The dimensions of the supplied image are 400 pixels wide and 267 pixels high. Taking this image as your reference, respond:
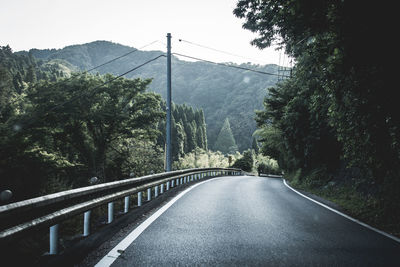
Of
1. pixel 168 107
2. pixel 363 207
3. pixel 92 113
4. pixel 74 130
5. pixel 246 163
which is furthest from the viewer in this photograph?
pixel 246 163

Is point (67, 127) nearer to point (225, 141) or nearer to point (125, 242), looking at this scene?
point (125, 242)

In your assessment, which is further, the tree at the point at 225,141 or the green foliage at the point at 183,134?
the tree at the point at 225,141

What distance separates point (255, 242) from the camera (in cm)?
380

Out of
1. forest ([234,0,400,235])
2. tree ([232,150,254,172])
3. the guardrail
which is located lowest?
tree ([232,150,254,172])

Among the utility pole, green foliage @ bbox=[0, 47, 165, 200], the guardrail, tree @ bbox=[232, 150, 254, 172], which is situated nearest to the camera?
the guardrail

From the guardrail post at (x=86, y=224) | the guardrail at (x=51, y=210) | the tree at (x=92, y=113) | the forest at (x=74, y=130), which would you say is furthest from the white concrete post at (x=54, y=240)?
the tree at (x=92, y=113)

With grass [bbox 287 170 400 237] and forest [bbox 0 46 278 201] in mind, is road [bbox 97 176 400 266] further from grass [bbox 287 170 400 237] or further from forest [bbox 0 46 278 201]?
forest [bbox 0 46 278 201]

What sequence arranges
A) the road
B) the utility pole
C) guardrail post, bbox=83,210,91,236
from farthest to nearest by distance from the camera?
the utility pole, guardrail post, bbox=83,210,91,236, the road

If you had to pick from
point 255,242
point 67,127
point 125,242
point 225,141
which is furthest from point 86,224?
point 225,141

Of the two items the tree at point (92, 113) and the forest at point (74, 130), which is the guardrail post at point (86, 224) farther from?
the tree at point (92, 113)

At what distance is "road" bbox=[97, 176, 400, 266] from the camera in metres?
3.09

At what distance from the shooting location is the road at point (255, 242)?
10.1 feet

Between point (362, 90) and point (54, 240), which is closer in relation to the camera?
point (54, 240)

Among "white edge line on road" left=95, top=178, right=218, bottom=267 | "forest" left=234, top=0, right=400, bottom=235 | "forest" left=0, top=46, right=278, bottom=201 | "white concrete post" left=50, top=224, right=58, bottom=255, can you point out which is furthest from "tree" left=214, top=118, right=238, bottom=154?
"white concrete post" left=50, top=224, right=58, bottom=255
